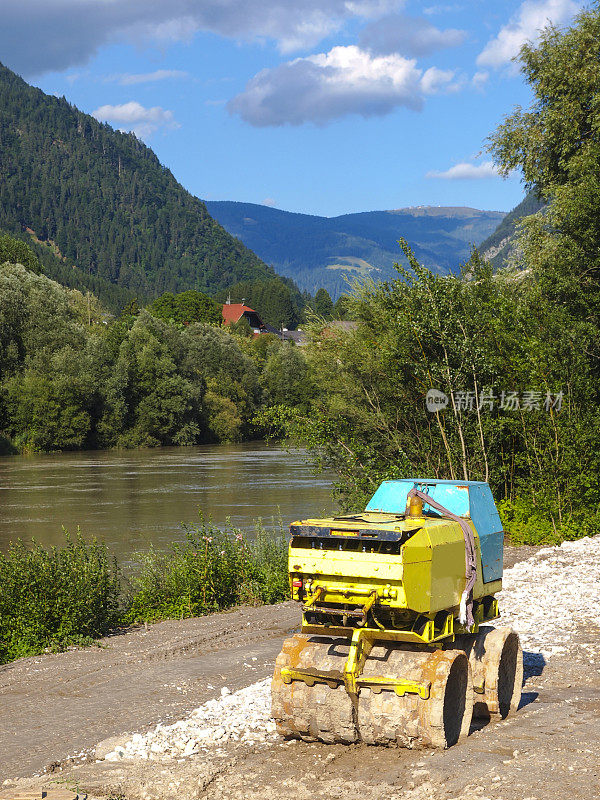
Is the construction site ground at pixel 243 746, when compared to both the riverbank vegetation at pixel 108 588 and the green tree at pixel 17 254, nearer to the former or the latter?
the riverbank vegetation at pixel 108 588

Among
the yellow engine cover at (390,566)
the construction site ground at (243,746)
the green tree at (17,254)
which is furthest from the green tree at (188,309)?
the yellow engine cover at (390,566)

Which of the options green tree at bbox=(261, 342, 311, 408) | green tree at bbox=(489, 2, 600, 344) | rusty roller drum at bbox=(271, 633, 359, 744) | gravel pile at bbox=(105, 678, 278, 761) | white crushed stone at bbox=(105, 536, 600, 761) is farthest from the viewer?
green tree at bbox=(261, 342, 311, 408)

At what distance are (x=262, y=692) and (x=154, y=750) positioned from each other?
1.56 metres

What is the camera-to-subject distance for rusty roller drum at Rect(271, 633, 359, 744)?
6621 millimetres

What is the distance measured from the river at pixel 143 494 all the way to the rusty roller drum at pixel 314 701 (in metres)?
Answer: 10.5

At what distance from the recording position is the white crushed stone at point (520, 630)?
7.15 meters

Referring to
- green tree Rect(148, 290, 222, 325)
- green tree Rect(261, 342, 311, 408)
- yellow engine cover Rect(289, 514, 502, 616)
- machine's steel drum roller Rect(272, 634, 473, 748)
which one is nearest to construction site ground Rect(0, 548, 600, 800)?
machine's steel drum roller Rect(272, 634, 473, 748)

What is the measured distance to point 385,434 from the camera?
21797 mm

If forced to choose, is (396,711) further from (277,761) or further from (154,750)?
(154,750)

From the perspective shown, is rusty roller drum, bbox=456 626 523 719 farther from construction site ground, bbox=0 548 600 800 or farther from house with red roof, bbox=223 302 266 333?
house with red roof, bbox=223 302 266 333

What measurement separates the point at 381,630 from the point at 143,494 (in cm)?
3010

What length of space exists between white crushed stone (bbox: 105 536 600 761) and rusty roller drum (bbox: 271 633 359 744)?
566 millimetres

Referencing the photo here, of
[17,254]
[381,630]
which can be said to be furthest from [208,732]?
[17,254]

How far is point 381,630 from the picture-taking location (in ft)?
21.5
